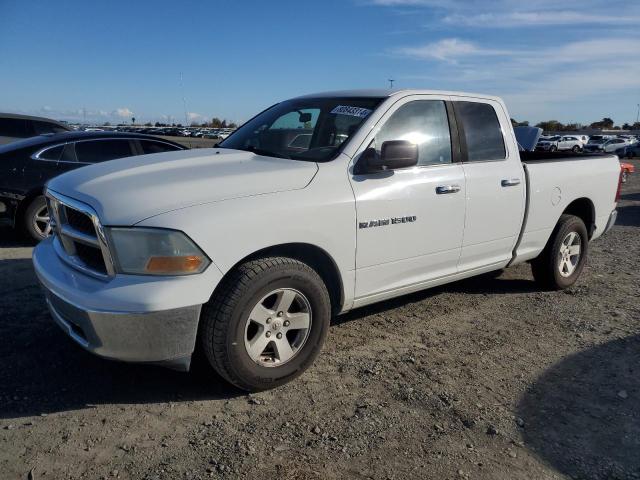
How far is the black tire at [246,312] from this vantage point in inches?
120

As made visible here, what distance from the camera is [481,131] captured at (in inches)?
184

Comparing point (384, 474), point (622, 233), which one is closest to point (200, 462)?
point (384, 474)

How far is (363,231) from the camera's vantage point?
11.9ft

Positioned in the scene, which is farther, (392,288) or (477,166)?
(477,166)

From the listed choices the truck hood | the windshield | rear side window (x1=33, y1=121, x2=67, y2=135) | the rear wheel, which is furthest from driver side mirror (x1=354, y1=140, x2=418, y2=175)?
rear side window (x1=33, y1=121, x2=67, y2=135)

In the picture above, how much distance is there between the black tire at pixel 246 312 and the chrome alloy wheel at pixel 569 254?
325 centimetres

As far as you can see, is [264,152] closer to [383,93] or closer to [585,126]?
[383,93]

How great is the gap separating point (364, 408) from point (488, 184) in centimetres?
224

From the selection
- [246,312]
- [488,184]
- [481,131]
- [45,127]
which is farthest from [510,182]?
[45,127]

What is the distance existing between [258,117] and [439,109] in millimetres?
1615

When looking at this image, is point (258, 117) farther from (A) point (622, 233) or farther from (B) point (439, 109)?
(A) point (622, 233)

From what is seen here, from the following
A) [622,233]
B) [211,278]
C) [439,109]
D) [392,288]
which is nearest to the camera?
[211,278]

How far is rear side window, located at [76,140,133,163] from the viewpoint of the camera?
748cm

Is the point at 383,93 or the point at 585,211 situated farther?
the point at 585,211
